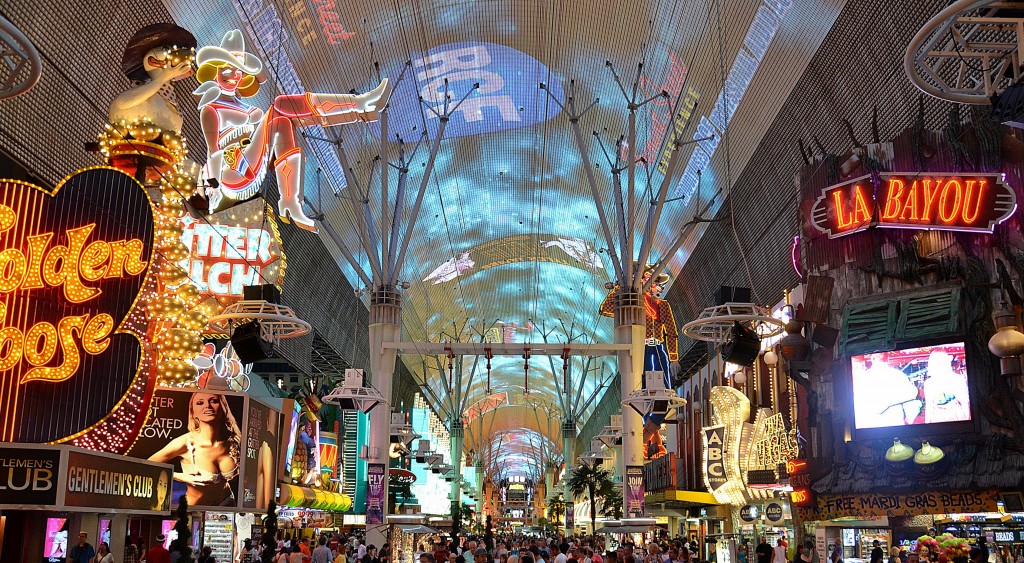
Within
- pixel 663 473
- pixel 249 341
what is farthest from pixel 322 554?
pixel 663 473

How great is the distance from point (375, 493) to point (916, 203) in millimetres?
17747

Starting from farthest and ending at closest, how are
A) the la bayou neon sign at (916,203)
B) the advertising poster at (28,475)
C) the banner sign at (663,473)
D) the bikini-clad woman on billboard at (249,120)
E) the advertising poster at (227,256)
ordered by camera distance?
the banner sign at (663,473) → the advertising poster at (227,256) → the bikini-clad woman on billboard at (249,120) → the la bayou neon sign at (916,203) → the advertising poster at (28,475)

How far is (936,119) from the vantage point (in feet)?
55.4

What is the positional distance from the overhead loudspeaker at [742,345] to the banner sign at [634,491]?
11.2m

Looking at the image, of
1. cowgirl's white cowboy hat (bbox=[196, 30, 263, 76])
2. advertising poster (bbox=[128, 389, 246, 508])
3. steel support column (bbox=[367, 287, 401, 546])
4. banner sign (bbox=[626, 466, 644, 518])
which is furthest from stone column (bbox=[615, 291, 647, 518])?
cowgirl's white cowboy hat (bbox=[196, 30, 263, 76])

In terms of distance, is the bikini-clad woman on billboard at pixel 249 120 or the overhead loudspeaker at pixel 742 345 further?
the bikini-clad woman on billboard at pixel 249 120

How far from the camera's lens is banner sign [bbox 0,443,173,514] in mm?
9680

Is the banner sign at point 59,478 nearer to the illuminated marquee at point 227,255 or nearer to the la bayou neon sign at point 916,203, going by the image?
the illuminated marquee at point 227,255

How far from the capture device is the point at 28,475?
32.0 feet

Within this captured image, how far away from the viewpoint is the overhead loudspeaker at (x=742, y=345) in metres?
17.3

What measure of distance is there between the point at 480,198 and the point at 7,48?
37.9 m

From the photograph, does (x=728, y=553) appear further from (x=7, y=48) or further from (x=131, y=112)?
(x=7, y=48)

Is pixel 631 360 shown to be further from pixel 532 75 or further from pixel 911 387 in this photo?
pixel 911 387

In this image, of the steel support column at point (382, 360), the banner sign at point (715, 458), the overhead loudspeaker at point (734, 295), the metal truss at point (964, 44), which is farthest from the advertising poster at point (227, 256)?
the banner sign at point (715, 458)
